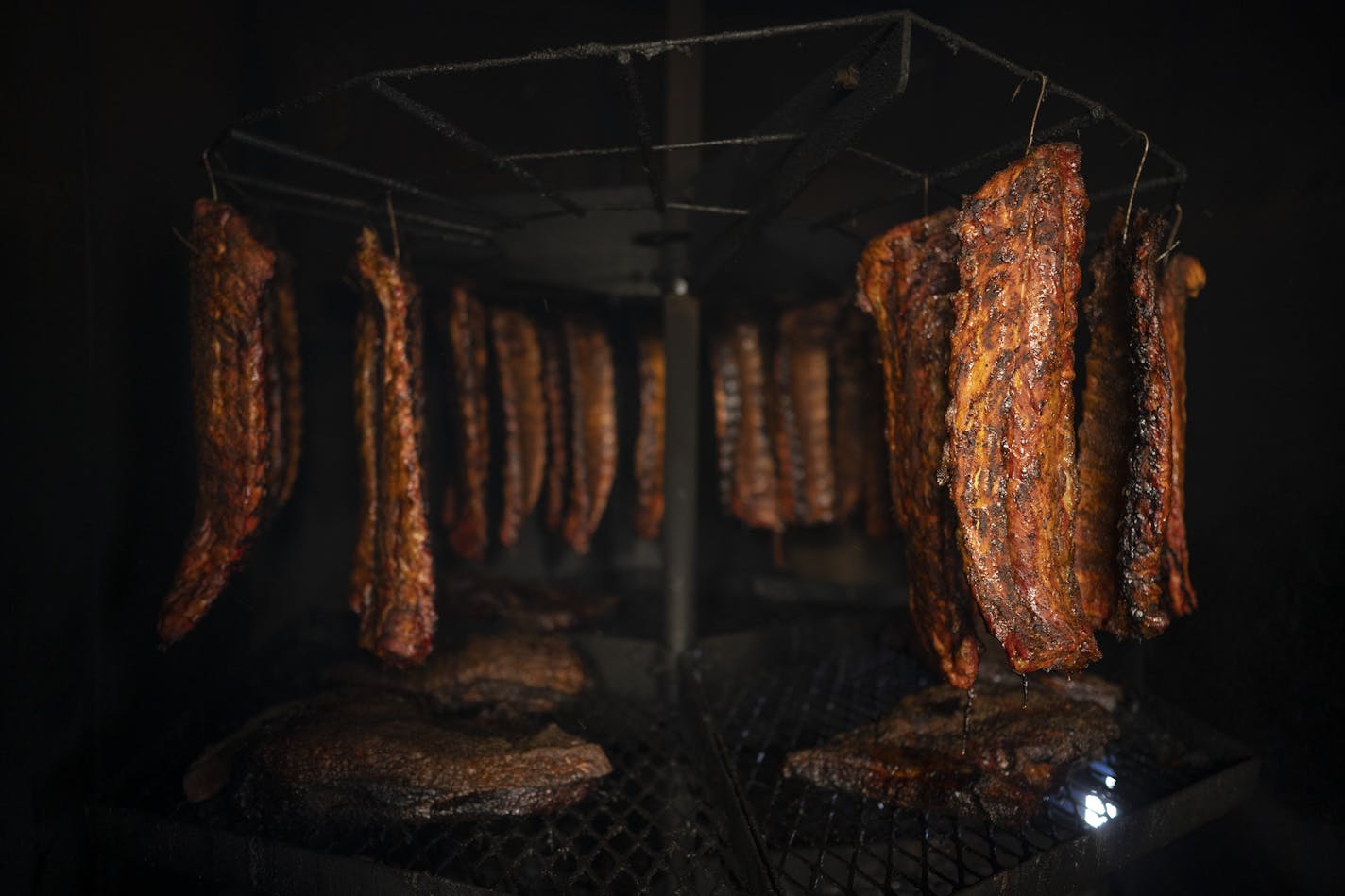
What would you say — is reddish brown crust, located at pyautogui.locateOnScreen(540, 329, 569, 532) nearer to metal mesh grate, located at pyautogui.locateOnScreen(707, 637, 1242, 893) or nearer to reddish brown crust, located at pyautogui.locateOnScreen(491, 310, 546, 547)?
reddish brown crust, located at pyautogui.locateOnScreen(491, 310, 546, 547)

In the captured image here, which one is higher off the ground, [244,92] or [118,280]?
[244,92]

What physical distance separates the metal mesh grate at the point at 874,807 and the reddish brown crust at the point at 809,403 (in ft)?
3.83

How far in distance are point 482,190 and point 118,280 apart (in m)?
2.36

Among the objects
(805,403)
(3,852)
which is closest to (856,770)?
(805,403)

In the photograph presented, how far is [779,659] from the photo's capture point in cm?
405

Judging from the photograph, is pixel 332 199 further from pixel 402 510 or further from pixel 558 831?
pixel 558 831

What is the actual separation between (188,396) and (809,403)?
3.13 metres

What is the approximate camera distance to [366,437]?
3.22 meters

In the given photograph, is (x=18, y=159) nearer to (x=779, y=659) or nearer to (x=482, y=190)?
(x=482, y=190)

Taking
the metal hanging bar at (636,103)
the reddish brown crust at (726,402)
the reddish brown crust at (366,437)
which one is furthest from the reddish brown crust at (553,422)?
the metal hanging bar at (636,103)

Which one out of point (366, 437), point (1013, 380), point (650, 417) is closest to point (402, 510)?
point (366, 437)

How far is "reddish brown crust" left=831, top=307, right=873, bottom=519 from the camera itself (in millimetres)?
4426

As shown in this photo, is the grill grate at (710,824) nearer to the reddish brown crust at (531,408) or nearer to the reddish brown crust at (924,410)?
the reddish brown crust at (924,410)

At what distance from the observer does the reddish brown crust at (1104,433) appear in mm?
2561
